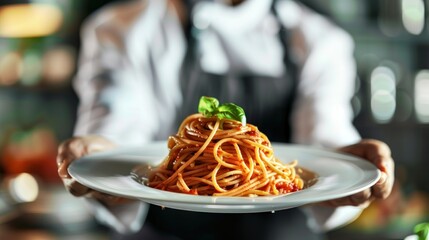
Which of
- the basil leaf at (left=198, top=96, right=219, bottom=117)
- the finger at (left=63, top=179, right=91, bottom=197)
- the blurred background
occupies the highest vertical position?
the basil leaf at (left=198, top=96, right=219, bottom=117)

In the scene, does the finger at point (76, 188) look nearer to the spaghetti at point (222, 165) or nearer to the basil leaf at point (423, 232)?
the spaghetti at point (222, 165)

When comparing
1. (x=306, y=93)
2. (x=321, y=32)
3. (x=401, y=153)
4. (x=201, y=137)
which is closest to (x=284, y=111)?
(x=306, y=93)

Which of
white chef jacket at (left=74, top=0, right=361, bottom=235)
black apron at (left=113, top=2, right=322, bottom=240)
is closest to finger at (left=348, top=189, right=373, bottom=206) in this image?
white chef jacket at (left=74, top=0, right=361, bottom=235)

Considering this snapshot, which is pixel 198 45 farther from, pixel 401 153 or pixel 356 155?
pixel 401 153

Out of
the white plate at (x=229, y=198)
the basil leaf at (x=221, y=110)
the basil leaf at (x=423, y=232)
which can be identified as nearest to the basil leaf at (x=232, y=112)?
the basil leaf at (x=221, y=110)

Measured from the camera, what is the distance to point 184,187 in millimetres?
1028

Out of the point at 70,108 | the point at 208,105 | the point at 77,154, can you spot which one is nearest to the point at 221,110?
the point at 208,105

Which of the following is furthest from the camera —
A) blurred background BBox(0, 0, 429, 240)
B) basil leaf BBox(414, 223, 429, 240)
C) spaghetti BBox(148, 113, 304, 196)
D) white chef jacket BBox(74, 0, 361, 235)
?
blurred background BBox(0, 0, 429, 240)

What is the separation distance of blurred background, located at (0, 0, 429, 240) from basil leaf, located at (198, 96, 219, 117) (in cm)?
147

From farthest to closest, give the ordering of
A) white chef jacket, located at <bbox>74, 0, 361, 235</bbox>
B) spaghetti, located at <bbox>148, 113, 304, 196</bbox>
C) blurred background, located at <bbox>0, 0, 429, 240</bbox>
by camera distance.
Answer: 1. blurred background, located at <bbox>0, 0, 429, 240</bbox>
2. white chef jacket, located at <bbox>74, 0, 361, 235</bbox>
3. spaghetti, located at <bbox>148, 113, 304, 196</bbox>

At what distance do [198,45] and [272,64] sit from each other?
20 cm

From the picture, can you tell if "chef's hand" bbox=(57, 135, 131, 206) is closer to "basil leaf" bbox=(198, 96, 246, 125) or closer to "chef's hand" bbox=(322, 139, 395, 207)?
"basil leaf" bbox=(198, 96, 246, 125)

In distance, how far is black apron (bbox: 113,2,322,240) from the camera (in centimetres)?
166

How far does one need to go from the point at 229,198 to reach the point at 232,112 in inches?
9.3
